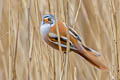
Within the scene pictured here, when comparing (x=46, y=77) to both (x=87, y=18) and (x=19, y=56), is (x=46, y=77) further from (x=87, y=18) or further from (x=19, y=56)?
(x=87, y=18)

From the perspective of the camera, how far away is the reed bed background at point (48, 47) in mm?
1141

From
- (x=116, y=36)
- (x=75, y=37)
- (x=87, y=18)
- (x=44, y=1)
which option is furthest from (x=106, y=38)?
(x=75, y=37)

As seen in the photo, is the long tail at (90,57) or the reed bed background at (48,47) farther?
the reed bed background at (48,47)

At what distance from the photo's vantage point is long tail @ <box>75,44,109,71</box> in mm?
1011

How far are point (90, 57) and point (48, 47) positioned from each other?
0.34 meters

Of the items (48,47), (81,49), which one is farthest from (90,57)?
(48,47)

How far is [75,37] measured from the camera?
107 centimetres

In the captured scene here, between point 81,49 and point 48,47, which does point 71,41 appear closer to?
point 81,49

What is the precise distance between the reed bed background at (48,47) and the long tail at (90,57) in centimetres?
6

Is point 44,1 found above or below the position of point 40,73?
above

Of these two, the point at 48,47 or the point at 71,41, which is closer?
the point at 71,41

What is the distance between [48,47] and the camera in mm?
1313

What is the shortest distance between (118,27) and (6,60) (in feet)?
2.62

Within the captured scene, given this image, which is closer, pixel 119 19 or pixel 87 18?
pixel 119 19
